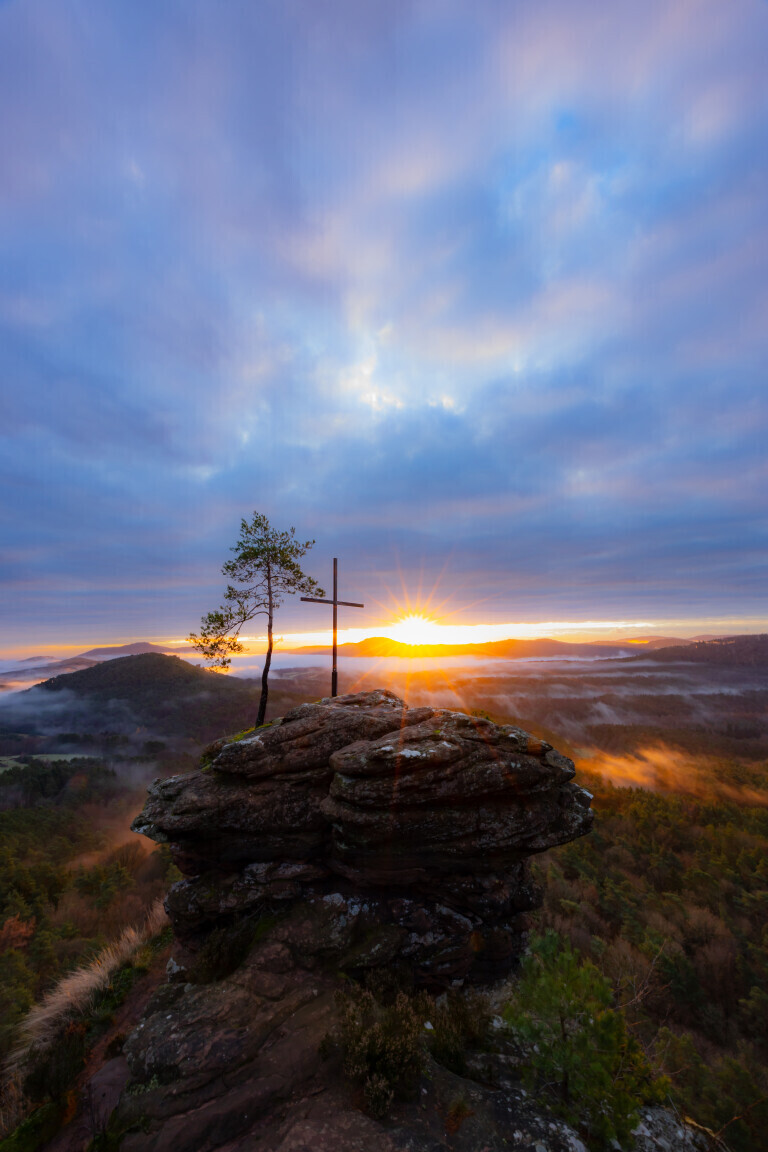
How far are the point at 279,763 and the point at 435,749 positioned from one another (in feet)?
15.3

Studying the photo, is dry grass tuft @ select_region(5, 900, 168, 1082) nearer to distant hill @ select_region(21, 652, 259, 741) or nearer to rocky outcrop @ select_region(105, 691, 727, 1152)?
rocky outcrop @ select_region(105, 691, 727, 1152)

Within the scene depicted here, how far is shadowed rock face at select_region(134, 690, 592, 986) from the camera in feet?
33.0

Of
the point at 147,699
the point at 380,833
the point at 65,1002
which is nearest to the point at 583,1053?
the point at 380,833

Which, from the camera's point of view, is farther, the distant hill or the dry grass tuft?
the distant hill

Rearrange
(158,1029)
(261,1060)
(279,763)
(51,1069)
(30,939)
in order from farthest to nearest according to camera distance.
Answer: (30,939) < (279,763) < (51,1069) < (158,1029) < (261,1060)

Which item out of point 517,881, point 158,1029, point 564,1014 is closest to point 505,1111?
point 564,1014

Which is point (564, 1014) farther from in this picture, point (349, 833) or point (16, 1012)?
point (16, 1012)

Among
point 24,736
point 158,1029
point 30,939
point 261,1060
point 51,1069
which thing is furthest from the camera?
point 24,736

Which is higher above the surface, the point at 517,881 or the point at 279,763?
the point at 279,763

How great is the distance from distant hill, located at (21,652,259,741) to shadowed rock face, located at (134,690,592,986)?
238 feet

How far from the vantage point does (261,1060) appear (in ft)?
24.2

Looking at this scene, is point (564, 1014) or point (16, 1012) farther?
point (16, 1012)

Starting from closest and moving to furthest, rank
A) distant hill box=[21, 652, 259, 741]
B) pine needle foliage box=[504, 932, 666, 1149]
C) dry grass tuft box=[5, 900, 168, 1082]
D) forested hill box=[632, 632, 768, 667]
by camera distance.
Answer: pine needle foliage box=[504, 932, 666, 1149] < dry grass tuft box=[5, 900, 168, 1082] < distant hill box=[21, 652, 259, 741] < forested hill box=[632, 632, 768, 667]

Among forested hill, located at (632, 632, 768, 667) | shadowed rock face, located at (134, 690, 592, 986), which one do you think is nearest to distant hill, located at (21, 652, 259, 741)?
shadowed rock face, located at (134, 690, 592, 986)
